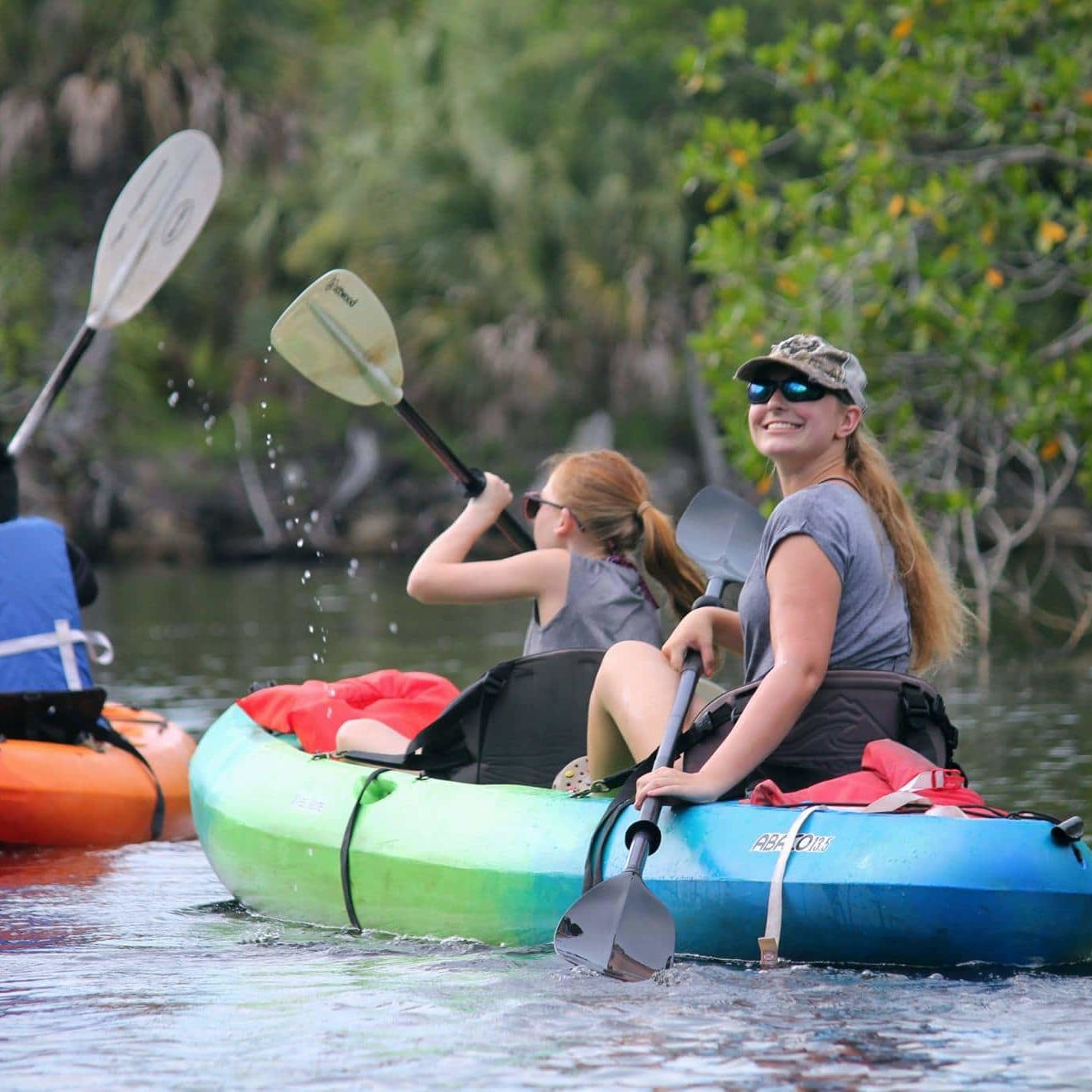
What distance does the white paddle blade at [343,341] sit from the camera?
624 centimetres

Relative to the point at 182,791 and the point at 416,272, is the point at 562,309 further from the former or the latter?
the point at 182,791

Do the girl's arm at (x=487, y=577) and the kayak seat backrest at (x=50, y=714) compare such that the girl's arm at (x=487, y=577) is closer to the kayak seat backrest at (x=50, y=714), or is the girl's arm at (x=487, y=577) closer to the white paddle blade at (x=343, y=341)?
the white paddle blade at (x=343, y=341)

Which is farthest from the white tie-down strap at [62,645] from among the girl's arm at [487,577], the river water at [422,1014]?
the girl's arm at [487,577]

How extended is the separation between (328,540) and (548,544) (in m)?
A: 18.4

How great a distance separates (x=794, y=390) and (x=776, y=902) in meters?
1.11

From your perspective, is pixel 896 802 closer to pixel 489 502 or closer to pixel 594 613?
pixel 594 613

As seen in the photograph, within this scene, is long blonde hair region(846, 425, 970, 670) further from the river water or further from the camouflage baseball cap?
the river water

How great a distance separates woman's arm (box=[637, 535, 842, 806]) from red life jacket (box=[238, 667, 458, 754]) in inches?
68.5

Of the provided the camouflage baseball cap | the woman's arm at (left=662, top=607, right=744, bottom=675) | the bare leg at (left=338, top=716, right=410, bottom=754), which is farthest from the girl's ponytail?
the camouflage baseball cap

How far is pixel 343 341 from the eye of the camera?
21.0 ft

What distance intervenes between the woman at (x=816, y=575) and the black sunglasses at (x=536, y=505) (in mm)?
874

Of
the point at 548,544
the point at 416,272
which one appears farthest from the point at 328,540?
the point at 548,544

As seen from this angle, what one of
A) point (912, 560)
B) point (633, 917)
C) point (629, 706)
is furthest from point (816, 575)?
point (633, 917)

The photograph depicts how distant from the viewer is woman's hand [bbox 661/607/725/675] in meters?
4.77
